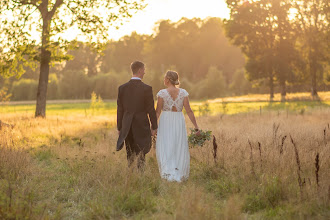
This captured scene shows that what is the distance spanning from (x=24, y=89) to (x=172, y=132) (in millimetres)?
70744

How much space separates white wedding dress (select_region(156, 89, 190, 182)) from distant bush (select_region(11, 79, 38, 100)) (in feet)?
227

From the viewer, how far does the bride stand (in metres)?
7.10

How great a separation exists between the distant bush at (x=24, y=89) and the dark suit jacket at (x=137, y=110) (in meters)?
69.1

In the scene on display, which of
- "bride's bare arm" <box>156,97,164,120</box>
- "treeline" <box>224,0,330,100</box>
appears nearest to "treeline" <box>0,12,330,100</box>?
"treeline" <box>224,0,330,100</box>

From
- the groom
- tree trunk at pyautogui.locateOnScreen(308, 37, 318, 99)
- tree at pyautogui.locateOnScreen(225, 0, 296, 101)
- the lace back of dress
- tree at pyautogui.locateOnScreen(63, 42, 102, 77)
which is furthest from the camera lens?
tree at pyautogui.locateOnScreen(63, 42, 102, 77)

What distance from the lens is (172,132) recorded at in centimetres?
716

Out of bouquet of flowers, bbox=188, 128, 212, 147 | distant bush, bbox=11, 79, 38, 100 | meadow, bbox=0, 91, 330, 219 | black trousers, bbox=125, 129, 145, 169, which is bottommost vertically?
meadow, bbox=0, 91, 330, 219

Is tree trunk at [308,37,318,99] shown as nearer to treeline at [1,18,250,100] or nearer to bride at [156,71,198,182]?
treeline at [1,18,250,100]

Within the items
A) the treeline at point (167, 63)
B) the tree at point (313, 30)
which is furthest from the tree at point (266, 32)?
the treeline at point (167, 63)

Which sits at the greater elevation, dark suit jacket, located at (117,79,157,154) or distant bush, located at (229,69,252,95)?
distant bush, located at (229,69,252,95)

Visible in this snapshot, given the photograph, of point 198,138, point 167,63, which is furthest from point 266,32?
point 167,63

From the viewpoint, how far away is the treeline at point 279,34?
4056cm

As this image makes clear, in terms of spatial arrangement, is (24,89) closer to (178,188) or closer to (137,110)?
(137,110)

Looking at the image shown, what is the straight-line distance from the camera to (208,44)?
8588cm
